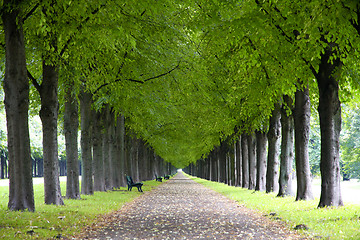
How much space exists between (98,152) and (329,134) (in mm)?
13478

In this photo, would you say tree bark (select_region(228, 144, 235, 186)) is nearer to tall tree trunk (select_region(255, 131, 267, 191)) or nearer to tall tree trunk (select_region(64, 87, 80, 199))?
tall tree trunk (select_region(255, 131, 267, 191))

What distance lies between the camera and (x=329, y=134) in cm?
1312

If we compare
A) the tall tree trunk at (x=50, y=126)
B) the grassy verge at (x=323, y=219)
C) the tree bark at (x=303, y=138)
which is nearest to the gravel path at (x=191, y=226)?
the grassy verge at (x=323, y=219)

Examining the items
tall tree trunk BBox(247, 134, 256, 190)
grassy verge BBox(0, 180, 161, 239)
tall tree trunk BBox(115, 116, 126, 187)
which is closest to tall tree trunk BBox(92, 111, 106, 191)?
tall tree trunk BBox(115, 116, 126, 187)

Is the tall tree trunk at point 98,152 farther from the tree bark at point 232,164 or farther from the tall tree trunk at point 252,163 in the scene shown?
the tree bark at point 232,164

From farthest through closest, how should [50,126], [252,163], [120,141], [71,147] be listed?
1. [252,163]
2. [120,141]
3. [71,147]
4. [50,126]

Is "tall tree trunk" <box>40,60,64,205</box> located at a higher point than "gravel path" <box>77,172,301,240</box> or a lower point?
higher

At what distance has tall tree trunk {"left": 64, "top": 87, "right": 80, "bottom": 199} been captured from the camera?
57.2ft

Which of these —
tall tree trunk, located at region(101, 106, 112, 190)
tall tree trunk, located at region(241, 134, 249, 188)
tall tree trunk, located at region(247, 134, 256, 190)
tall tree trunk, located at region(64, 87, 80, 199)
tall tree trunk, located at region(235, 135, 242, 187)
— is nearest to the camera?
tall tree trunk, located at region(64, 87, 80, 199)

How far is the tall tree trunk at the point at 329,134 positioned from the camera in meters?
12.8

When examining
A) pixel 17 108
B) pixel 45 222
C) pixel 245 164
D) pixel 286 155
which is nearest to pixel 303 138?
pixel 286 155

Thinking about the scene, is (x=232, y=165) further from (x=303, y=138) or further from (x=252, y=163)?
(x=303, y=138)

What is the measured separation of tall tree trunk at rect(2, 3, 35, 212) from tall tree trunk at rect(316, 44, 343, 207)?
29.1 ft

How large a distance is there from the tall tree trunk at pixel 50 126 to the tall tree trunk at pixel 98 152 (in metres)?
8.13
